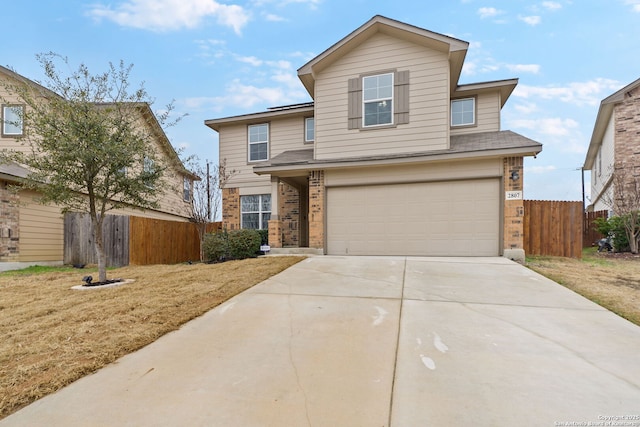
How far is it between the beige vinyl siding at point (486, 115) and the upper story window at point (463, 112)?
5.2 inches

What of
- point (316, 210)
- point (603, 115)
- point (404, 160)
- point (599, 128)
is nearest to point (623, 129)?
point (603, 115)

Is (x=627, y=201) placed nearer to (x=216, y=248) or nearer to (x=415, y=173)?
(x=415, y=173)

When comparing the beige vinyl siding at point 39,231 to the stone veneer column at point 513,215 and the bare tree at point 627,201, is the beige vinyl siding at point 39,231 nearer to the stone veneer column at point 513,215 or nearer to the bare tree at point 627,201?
the stone veneer column at point 513,215

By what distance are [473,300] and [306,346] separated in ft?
9.36

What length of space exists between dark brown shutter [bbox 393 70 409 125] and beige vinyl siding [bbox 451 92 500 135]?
7.70 feet

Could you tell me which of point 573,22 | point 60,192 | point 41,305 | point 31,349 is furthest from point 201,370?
point 573,22

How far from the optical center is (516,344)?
3.08 meters

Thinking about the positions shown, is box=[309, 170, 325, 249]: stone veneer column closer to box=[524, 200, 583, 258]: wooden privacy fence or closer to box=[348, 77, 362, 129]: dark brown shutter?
box=[348, 77, 362, 129]: dark brown shutter

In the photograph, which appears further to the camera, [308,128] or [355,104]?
[308,128]

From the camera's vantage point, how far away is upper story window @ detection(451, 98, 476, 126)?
35.0 feet

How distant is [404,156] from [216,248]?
6559 mm

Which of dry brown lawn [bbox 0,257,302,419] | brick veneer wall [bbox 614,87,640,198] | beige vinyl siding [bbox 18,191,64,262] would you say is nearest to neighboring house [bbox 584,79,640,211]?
brick veneer wall [bbox 614,87,640,198]

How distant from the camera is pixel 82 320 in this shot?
3.85 metres

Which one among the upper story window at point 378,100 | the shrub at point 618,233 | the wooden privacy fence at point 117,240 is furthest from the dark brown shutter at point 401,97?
the wooden privacy fence at point 117,240
